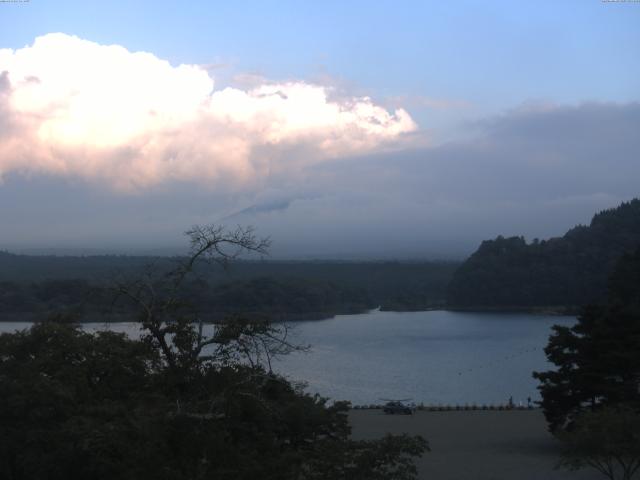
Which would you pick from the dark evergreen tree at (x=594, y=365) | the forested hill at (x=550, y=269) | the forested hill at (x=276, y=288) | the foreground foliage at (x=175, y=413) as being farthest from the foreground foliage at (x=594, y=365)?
the forested hill at (x=550, y=269)

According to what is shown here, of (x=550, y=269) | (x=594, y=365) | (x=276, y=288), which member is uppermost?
(x=550, y=269)

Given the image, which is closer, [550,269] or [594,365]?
[594,365]

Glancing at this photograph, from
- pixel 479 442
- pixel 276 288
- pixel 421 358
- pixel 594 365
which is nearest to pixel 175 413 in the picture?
pixel 594 365

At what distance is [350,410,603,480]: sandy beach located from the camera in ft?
32.4

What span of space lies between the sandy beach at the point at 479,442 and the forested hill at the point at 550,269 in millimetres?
33450

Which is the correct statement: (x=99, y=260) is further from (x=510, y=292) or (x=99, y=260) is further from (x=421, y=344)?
(x=421, y=344)

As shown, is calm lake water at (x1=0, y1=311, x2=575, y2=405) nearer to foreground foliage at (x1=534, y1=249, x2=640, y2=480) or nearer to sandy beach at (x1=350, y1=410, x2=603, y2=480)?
sandy beach at (x1=350, y1=410, x2=603, y2=480)

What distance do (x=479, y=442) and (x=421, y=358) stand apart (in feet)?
53.9

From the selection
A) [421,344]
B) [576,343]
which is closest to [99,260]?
[421,344]

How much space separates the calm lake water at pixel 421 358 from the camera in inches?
834

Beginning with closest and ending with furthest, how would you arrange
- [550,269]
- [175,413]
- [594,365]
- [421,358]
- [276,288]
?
[175,413]
[594,365]
[421,358]
[276,288]
[550,269]

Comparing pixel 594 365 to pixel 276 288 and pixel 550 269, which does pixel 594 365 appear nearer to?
Answer: pixel 276 288

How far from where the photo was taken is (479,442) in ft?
40.6

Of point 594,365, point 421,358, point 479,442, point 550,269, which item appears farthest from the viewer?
point 550,269
